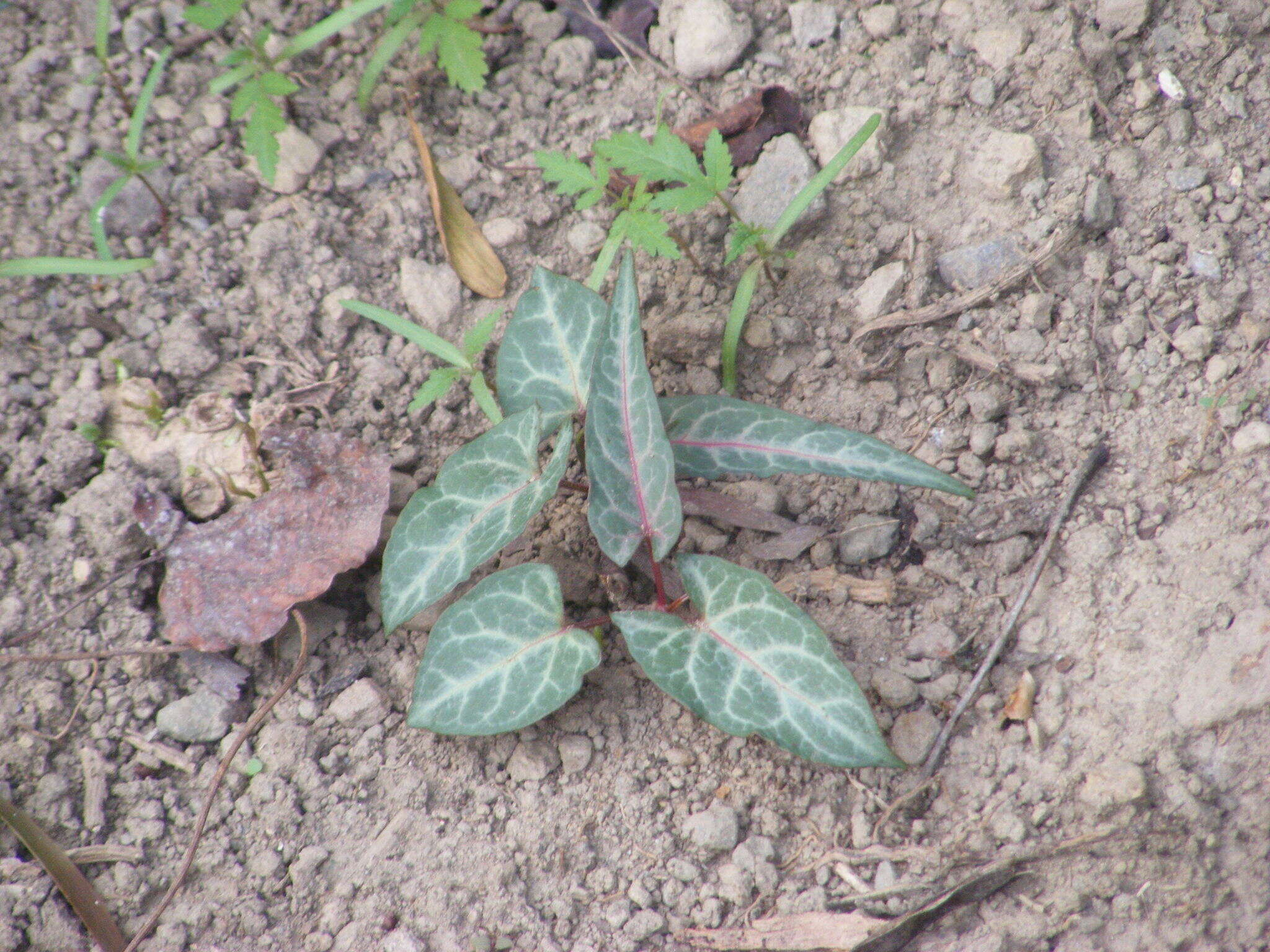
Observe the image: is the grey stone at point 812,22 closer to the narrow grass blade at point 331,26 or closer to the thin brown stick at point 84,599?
the narrow grass blade at point 331,26

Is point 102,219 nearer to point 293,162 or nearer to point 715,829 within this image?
point 293,162

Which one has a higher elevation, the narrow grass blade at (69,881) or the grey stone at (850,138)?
the grey stone at (850,138)

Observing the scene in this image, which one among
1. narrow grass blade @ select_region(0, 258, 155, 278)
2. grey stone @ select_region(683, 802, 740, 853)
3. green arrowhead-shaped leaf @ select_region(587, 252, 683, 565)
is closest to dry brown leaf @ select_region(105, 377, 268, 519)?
narrow grass blade @ select_region(0, 258, 155, 278)

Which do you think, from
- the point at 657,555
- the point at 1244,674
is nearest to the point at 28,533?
the point at 657,555

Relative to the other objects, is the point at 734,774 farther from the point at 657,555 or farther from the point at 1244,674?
the point at 1244,674

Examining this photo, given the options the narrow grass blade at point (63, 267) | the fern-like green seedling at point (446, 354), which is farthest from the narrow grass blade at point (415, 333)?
the narrow grass blade at point (63, 267)

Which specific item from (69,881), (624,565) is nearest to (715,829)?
(624,565)

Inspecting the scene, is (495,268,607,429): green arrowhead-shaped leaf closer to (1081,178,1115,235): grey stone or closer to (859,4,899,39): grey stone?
(859,4,899,39): grey stone
